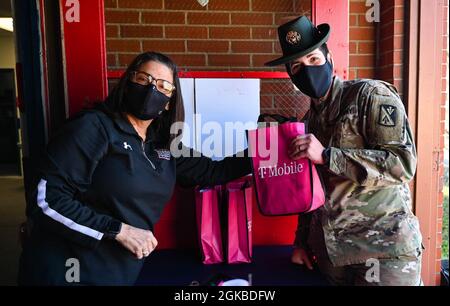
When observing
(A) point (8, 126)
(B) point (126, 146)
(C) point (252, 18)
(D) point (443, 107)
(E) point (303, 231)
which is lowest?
(E) point (303, 231)

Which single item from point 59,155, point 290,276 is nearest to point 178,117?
point 59,155

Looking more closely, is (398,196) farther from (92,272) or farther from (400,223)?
(92,272)

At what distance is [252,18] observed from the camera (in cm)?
269

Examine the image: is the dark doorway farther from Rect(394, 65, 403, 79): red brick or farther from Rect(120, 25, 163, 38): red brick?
Rect(394, 65, 403, 79): red brick

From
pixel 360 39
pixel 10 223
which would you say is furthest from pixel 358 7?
pixel 10 223

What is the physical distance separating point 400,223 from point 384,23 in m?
1.72

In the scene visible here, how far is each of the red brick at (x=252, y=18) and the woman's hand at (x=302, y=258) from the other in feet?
5.42

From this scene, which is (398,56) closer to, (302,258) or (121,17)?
(302,258)

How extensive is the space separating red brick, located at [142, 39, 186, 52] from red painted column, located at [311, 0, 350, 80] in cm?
98

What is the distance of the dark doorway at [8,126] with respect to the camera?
9289 mm

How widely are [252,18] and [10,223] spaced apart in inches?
179

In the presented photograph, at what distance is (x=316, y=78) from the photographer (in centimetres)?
168

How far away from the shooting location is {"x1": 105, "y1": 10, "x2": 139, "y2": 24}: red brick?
2602 millimetres

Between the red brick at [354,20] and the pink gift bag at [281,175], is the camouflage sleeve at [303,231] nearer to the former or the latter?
the pink gift bag at [281,175]
